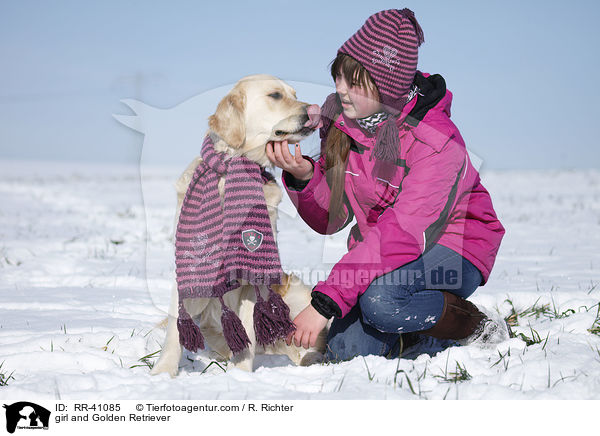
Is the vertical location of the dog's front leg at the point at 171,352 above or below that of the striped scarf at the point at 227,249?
below

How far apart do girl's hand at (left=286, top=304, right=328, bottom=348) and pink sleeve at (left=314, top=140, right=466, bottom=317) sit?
0.38 feet

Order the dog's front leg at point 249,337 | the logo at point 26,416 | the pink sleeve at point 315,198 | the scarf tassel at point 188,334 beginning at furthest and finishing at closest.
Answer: the pink sleeve at point 315,198 → the dog's front leg at point 249,337 → the scarf tassel at point 188,334 → the logo at point 26,416

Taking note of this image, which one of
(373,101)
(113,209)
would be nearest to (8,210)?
(113,209)

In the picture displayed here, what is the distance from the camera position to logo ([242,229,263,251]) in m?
2.36

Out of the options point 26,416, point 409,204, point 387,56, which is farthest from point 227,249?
point 387,56

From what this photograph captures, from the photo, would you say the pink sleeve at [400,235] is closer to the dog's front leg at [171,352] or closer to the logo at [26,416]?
the dog's front leg at [171,352]

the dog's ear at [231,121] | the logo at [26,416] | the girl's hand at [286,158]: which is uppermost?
the dog's ear at [231,121]

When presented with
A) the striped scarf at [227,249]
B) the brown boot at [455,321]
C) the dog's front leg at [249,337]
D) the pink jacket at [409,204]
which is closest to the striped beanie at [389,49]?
the pink jacket at [409,204]

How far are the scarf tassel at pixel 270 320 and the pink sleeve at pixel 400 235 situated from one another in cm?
21

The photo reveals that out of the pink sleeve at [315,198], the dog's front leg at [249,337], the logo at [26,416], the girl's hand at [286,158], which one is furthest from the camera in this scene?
the pink sleeve at [315,198]

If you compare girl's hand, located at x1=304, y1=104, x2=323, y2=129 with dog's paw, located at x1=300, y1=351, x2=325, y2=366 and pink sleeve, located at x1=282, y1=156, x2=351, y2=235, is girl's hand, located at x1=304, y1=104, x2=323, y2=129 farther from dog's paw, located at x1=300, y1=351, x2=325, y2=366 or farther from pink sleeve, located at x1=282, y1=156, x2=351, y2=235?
dog's paw, located at x1=300, y1=351, x2=325, y2=366

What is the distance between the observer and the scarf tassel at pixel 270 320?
94.2 inches

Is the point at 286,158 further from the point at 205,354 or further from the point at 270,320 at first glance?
the point at 205,354

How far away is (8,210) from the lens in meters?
9.34
